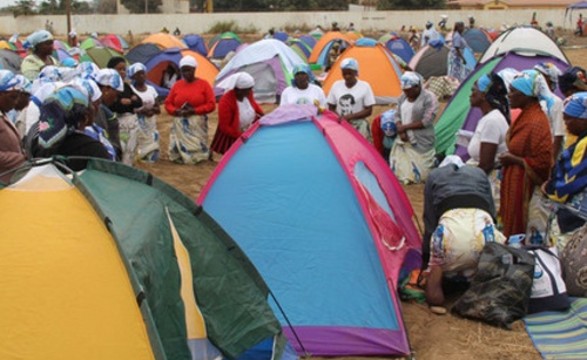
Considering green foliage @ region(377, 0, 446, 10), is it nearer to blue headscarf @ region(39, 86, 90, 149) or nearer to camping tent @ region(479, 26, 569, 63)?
camping tent @ region(479, 26, 569, 63)

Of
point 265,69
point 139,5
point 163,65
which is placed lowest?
point 139,5

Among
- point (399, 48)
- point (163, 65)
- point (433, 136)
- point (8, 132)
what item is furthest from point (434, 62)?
point (8, 132)

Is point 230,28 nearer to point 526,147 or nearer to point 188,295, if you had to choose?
point 526,147

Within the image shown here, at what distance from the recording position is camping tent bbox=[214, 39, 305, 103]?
15438 millimetres

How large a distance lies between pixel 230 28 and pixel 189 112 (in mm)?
38640

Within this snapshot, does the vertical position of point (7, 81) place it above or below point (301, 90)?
above

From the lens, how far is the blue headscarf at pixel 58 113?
159 inches

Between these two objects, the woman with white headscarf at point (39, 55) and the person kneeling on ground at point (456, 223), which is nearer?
the person kneeling on ground at point (456, 223)

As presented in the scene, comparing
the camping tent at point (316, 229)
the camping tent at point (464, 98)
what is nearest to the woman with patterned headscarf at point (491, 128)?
the camping tent at point (316, 229)

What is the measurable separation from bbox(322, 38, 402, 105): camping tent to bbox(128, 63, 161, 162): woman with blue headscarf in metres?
5.83

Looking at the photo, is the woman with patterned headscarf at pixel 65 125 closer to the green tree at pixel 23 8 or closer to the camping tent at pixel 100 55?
the camping tent at pixel 100 55

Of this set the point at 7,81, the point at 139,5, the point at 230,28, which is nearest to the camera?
the point at 7,81

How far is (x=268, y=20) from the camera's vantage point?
48.5m

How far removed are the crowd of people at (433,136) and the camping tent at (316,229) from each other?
45 centimetres
